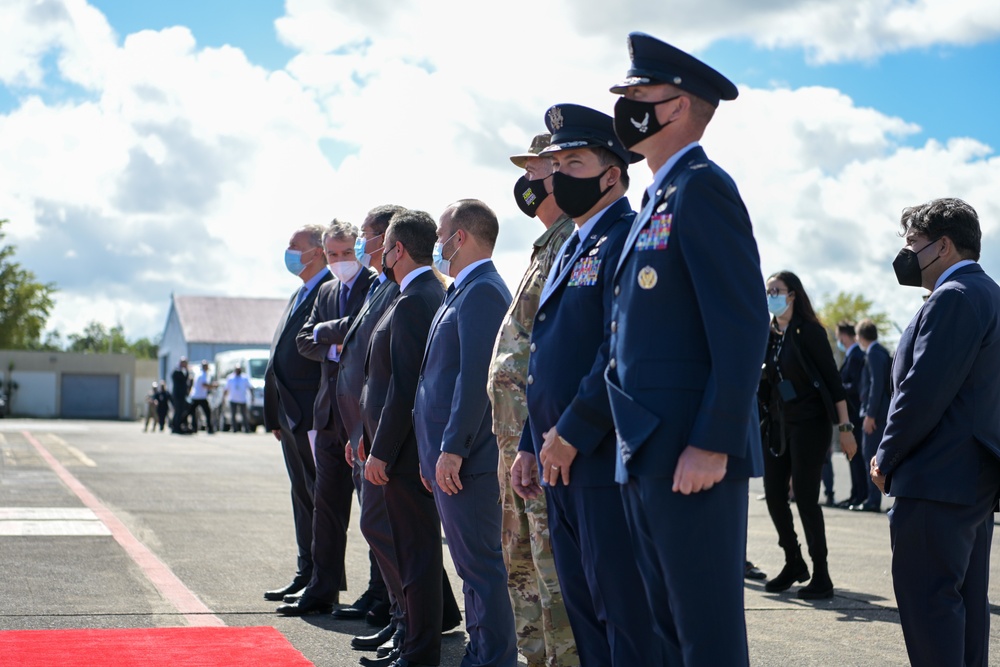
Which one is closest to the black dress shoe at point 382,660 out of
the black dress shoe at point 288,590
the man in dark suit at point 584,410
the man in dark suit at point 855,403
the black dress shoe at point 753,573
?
the black dress shoe at point 288,590

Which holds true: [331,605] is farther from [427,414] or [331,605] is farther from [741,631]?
[741,631]

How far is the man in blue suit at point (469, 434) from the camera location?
5133 mm

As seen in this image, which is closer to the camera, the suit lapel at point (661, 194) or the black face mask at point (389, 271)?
the suit lapel at point (661, 194)

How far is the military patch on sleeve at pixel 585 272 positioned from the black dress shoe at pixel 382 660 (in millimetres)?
2409

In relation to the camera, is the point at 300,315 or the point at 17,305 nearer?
the point at 300,315

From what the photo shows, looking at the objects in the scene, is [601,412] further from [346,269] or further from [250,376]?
[250,376]

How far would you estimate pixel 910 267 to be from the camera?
15.9ft

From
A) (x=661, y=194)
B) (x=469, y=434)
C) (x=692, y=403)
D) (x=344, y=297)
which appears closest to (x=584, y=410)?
(x=692, y=403)

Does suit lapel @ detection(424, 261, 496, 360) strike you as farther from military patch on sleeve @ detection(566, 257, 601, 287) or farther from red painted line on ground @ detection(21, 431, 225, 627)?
red painted line on ground @ detection(21, 431, 225, 627)

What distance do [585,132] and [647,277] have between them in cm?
106

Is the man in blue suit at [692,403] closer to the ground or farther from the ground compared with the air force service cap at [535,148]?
closer to the ground

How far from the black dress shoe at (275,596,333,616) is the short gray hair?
7.07 ft

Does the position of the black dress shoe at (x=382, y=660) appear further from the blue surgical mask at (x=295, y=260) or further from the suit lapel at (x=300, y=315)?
the blue surgical mask at (x=295, y=260)

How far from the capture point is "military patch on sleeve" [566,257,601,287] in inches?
156
